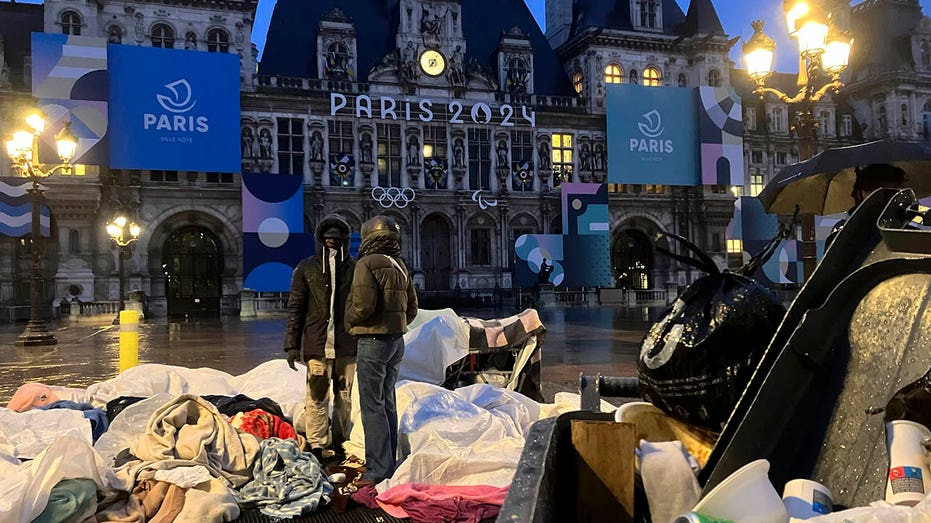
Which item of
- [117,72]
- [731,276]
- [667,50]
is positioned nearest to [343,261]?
[731,276]

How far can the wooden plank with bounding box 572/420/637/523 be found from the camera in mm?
1637

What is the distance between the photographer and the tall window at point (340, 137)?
28422mm

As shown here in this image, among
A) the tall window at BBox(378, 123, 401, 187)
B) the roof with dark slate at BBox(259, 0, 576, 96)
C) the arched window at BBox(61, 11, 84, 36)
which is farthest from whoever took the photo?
the roof with dark slate at BBox(259, 0, 576, 96)

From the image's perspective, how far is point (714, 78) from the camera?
33.4m

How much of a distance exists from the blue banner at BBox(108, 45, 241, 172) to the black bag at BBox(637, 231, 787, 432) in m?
25.1

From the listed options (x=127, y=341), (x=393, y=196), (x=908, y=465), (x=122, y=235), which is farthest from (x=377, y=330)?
(x=393, y=196)

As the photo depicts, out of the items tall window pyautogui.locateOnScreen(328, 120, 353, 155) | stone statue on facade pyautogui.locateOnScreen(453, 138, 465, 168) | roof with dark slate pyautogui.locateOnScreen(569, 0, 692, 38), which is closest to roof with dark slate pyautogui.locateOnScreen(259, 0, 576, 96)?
roof with dark slate pyautogui.locateOnScreen(569, 0, 692, 38)

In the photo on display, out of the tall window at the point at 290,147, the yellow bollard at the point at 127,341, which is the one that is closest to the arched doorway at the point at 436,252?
the tall window at the point at 290,147

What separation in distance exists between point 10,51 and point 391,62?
15289 mm

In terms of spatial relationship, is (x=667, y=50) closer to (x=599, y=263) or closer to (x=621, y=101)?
(x=621, y=101)

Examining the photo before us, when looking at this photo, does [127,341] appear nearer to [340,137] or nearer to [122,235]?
[122,235]

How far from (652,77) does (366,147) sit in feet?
49.0

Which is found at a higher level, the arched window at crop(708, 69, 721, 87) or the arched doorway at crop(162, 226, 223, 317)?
Answer: the arched window at crop(708, 69, 721, 87)

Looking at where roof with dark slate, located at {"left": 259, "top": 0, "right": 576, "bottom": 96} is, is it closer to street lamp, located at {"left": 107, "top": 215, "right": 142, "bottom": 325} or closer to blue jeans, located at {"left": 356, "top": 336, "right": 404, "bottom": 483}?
street lamp, located at {"left": 107, "top": 215, "right": 142, "bottom": 325}
